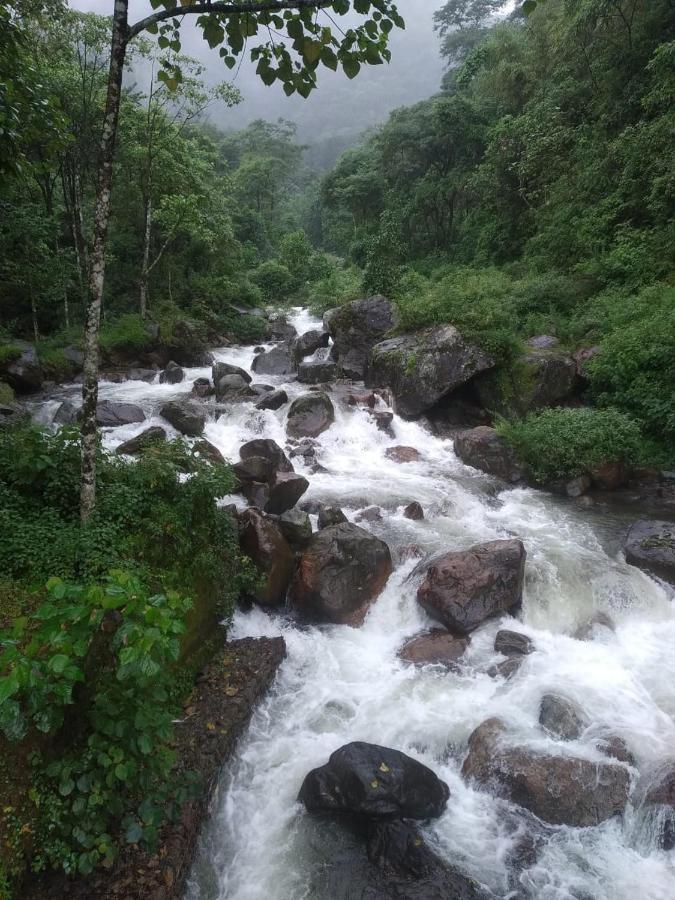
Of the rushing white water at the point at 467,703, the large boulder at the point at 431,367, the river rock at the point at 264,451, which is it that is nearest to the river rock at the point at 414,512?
the rushing white water at the point at 467,703

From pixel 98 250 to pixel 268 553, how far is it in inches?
191

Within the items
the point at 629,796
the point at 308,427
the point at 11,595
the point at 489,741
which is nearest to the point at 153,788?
the point at 11,595

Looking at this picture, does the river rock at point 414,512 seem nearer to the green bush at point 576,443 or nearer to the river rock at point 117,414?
the green bush at point 576,443

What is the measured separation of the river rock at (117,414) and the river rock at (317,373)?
650 centimetres

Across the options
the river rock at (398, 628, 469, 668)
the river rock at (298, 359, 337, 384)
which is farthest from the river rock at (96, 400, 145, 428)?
the river rock at (398, 628, 469, 668)

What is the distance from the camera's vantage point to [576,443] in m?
12.3

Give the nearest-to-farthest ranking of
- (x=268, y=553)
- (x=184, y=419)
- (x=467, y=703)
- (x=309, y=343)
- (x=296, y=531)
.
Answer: (x=467, y=703)
(x=268, y=553)
(x=296, y=531)
(x=184, y=419)
(x=309, y=343)

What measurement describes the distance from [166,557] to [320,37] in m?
5.37

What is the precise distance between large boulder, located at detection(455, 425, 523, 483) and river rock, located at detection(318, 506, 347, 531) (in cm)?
496

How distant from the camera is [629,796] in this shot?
5.37 m

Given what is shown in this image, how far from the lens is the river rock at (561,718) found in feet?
19.9

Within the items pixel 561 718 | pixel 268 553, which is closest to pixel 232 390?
pixel 268 553

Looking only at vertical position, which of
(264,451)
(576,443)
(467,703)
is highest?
(264,451)

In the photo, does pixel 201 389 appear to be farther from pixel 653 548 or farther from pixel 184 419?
pixel 653 548
